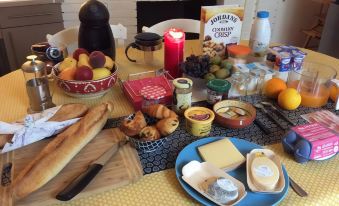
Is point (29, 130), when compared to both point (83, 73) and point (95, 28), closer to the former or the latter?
point (83, 73)

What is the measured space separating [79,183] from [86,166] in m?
0.07

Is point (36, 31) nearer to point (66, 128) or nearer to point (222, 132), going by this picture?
point (66, 128)

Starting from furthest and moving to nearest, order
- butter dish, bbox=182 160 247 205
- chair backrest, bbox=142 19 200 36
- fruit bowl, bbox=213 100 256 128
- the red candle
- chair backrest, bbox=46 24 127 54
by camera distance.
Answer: chair backrest, bbox=142 19 200 36 → chair backrest, bbox=46 24 127 54 → the red candle → fruit bowl, bbox=213 100 256 128 → butter dish, bbox=182 160 247 205

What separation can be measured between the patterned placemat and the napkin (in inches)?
Result: 6.0

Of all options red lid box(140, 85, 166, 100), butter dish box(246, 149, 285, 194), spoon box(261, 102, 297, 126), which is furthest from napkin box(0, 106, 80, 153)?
spoon box(261, 102, 297, 126)

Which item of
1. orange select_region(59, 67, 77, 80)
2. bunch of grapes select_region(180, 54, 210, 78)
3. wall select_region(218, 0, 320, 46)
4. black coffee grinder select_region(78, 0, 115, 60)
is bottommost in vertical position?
wall select_region(218, 0, 320, 46)

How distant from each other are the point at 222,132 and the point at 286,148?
17 cm

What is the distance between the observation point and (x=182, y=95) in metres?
0.90

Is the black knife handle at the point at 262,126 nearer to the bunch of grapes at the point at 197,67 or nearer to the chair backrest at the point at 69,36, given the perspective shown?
the bunch of grapes at the point at 197,67

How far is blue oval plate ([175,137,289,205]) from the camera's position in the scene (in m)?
0.65

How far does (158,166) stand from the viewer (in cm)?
75

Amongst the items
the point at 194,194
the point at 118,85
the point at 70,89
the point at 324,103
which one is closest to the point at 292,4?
the point at 324,103

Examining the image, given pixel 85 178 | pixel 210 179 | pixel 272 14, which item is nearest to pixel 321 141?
pixel 210 179

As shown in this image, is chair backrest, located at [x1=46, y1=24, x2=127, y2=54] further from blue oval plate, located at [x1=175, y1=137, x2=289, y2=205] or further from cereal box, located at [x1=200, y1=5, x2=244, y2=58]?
blue oval plate, located at [x1=175, y1=137, x2=289, y2=205]
